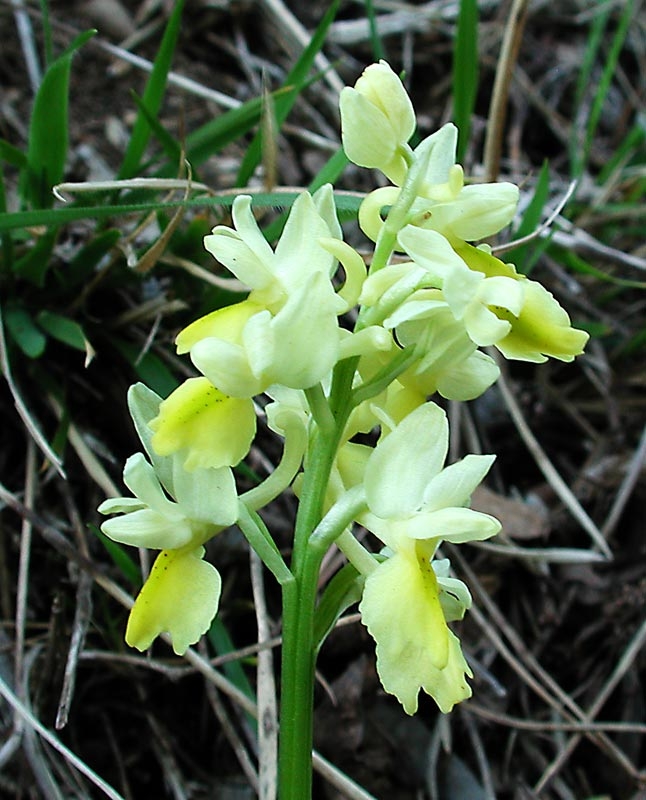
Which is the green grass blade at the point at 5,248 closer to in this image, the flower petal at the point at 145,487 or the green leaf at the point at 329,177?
the green leaf at the point at 329,177

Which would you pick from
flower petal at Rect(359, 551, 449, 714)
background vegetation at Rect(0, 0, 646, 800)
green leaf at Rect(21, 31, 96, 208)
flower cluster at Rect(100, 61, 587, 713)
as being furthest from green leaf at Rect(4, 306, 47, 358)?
flower petal at Rect(359, 551, 449, 714)

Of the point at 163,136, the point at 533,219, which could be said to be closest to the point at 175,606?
the point at 163,136

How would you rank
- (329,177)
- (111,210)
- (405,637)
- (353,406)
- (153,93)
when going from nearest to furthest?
(405,637) → (353,406) → (111,210) → (329,177) → (153,93)

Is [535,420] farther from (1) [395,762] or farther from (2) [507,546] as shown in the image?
(1) [395,762]

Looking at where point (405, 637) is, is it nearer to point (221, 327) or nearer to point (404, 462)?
point (404, 462)

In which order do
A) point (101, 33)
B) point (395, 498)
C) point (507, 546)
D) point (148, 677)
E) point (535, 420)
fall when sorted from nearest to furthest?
point (395, 498) < point (148, 677) < point (507, 546) < point (535, 420) < point (101, 33)

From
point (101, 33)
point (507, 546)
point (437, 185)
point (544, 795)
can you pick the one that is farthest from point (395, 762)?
point (101, 33)

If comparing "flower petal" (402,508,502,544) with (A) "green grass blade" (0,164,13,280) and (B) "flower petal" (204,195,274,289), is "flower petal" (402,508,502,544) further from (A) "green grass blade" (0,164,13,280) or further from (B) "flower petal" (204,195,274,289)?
(A) "green grass blade" (0,164,13,280)
